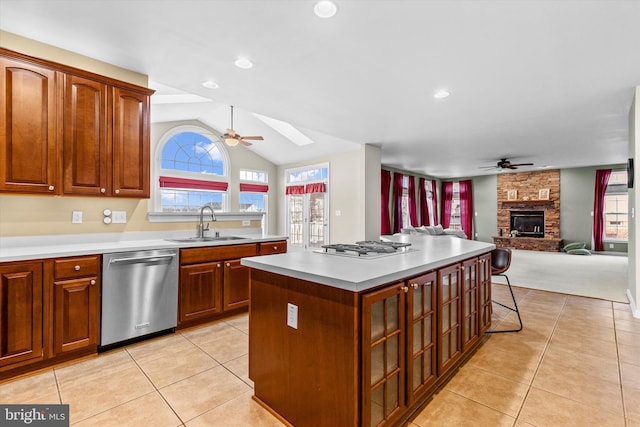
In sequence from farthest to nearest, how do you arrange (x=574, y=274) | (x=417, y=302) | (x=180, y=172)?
(x=180, y=172), (x=574, y=274), (x=417, y=302)

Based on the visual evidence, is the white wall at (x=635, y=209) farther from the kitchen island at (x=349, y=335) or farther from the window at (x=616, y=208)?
the window at (x=616, y=208)

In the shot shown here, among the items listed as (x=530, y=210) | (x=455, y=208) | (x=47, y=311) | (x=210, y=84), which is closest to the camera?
(x=47, y=311)

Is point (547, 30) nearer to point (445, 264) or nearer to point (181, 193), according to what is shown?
point (445, 264)

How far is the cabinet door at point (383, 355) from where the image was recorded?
1.32 metres

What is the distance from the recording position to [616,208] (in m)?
8.48

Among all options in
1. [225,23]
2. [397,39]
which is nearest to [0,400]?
[225,23]

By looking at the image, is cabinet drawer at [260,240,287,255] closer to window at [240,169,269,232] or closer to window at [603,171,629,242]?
window at [240,169,269,232]

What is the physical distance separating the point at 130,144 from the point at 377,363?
275cm

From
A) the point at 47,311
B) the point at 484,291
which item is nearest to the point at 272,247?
the point at 47,311

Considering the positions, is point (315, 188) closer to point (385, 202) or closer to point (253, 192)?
point (253, 192)

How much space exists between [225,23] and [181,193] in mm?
5449

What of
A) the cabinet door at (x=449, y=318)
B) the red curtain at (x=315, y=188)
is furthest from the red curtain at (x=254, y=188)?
the cabinet door at (x=449, y=318)

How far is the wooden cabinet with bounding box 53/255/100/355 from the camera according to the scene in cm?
218

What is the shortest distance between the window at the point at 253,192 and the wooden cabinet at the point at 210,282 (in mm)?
4552
